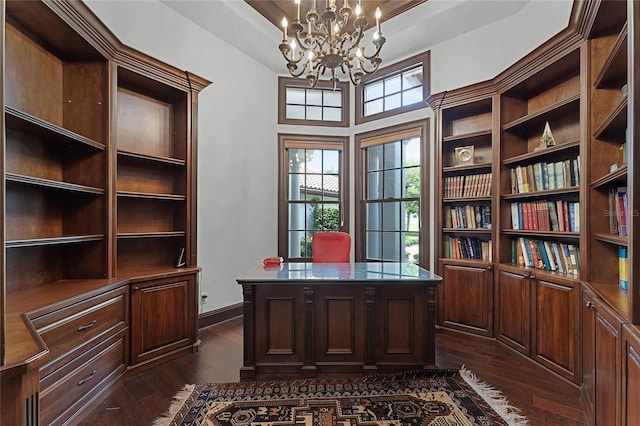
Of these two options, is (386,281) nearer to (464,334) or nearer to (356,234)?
(464,334)

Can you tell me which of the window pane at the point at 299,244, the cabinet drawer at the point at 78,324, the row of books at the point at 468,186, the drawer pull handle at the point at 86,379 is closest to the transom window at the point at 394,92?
the row of books at the point at 468,186

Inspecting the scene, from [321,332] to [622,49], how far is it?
2620 millimetres

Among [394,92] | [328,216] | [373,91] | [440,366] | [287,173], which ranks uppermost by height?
[373,91]

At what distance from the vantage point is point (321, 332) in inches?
103

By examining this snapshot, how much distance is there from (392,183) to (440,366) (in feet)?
7.97

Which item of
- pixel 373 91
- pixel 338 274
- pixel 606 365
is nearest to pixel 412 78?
pixel 373 91

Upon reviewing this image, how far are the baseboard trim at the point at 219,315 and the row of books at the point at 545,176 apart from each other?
345 centimetres

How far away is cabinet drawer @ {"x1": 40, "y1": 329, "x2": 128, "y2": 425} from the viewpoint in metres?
1.80

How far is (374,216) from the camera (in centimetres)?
459

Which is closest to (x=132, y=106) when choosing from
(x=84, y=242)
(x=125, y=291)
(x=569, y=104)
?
(x=84, y=242)

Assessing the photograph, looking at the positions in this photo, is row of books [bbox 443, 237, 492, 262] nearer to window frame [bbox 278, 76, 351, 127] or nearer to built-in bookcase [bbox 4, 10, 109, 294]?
window frame [bbox 278, 76, 351, 127]

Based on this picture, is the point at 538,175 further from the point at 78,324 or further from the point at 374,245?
the point at 78,324

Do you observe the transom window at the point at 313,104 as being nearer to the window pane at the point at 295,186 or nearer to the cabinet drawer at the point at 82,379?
the window pane at the point at 295,186

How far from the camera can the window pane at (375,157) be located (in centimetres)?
452
